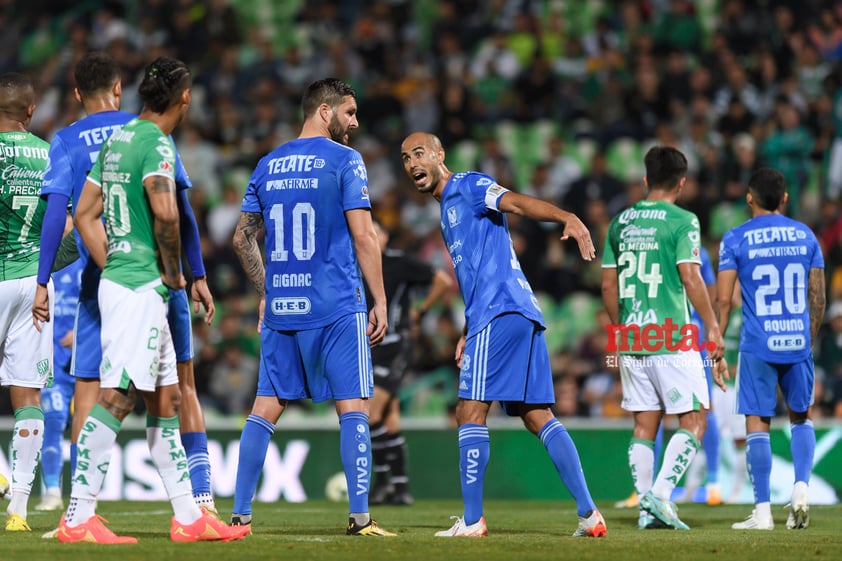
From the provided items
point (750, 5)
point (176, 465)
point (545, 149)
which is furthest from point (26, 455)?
point (750, 5)

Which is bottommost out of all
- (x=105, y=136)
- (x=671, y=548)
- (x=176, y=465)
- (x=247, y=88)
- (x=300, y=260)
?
(x=671, y=548)

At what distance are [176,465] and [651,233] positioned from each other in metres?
4.25

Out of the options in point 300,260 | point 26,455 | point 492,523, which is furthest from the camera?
point 492,523

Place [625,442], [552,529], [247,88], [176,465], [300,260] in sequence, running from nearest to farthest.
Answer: [176,465] < [300,260] < [552,529] < [625,442] < [247,88]

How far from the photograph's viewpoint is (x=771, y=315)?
1004 centimetres

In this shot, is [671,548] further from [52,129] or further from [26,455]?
[52,129]

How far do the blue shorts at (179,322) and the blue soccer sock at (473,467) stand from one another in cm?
186

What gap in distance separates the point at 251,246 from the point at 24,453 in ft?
6.65

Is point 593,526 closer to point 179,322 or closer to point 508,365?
point 508,365

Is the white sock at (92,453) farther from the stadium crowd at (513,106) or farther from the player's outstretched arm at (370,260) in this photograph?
the stadium crowd at (513,106)

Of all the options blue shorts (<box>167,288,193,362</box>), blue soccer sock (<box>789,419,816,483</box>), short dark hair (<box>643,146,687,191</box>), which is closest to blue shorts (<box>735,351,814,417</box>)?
blue soccer sock (<box>789,419,816,483</box>)

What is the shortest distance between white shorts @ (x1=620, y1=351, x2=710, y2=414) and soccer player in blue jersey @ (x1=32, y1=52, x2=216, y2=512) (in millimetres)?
3415

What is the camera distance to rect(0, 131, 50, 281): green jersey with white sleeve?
28.7ft

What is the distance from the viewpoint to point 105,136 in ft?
26.2
